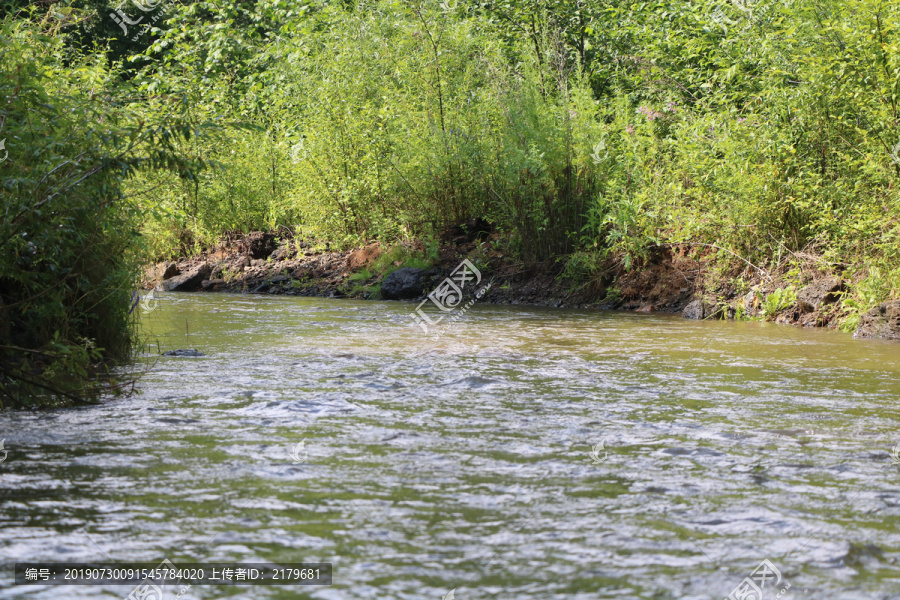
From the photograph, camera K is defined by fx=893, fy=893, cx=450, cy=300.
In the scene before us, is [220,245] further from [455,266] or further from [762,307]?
[762,307]

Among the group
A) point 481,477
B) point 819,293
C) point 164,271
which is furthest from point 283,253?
point 481,477

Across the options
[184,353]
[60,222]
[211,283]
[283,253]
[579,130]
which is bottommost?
[184,353]

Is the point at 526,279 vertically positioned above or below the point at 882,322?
above

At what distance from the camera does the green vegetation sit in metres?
5.87

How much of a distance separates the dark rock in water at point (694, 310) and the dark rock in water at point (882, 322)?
2267 millimetres

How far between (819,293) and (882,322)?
129 centimetres

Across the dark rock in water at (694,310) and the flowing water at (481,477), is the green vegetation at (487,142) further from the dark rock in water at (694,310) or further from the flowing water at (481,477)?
the flowing water at (481,477)

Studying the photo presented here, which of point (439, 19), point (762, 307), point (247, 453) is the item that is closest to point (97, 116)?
point (247, 453)

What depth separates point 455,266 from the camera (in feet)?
47.8

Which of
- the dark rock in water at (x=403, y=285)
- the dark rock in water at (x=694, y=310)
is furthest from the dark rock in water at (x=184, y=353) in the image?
the dark rock in water at (x=403, y=285)

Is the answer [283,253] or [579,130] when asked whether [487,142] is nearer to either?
[579,130]

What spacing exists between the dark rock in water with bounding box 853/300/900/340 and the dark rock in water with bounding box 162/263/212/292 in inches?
465

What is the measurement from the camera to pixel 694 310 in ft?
37.4

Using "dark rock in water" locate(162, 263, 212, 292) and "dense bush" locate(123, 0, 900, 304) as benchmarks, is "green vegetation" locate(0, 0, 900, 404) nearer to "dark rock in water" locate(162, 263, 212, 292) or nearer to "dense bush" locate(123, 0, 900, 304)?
"dense bush" locate(123, 0, 900, 304)
